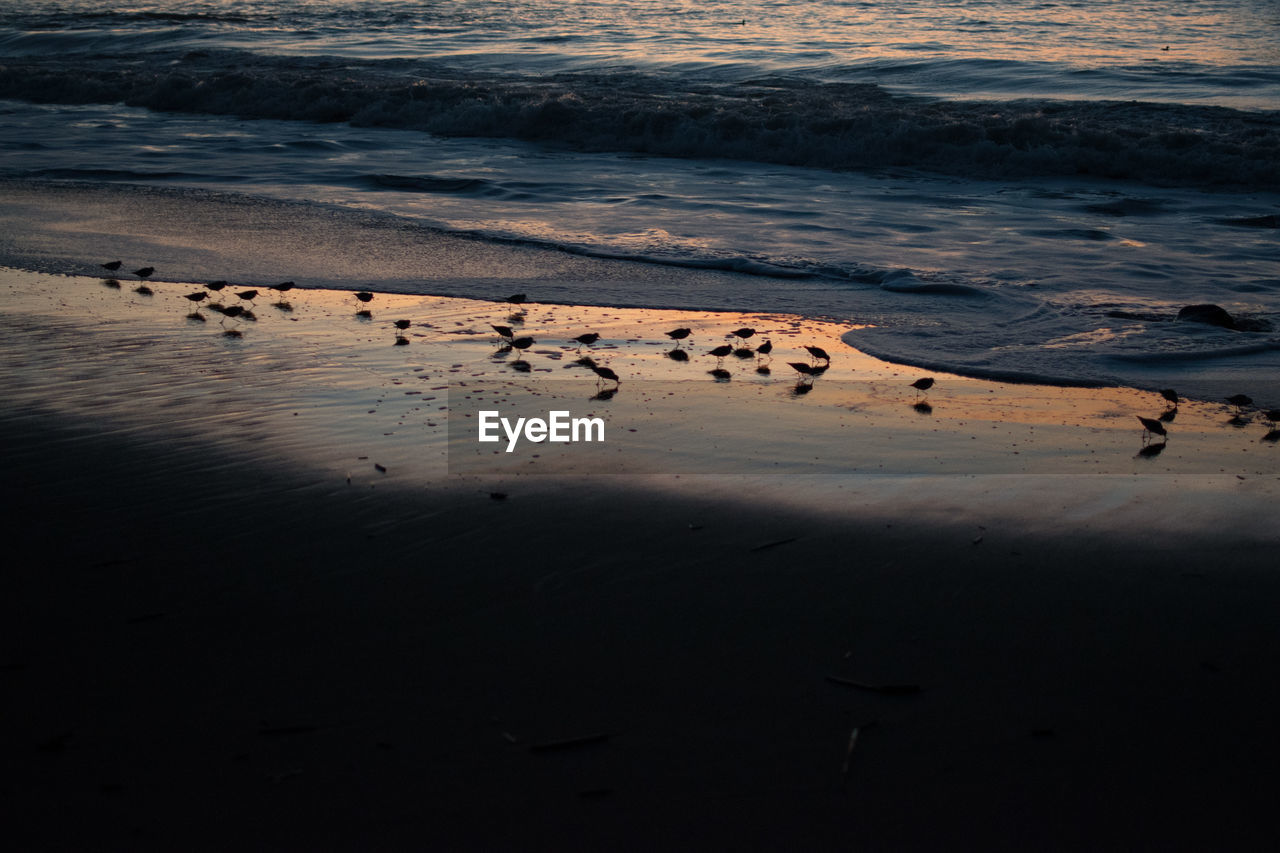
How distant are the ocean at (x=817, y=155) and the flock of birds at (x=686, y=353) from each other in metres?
0.58

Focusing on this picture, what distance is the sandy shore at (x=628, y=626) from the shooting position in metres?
2.31

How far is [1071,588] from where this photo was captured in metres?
3.26

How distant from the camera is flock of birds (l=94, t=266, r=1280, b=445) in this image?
505cm

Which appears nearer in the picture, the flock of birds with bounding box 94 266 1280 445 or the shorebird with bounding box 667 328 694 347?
the flock of birds with bounding box 94 266 1280 445

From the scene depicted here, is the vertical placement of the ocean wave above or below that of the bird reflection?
above

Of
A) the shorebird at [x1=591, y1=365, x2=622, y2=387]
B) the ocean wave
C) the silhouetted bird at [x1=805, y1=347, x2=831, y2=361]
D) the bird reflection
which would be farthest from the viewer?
the ocean wave

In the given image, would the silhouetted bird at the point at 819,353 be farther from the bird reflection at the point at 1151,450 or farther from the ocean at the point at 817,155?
the bird reflection at the point at 1151,450

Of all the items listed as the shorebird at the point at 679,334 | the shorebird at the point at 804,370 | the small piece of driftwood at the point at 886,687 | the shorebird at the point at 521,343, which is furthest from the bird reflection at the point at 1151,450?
the shorebird at the point at 521,343

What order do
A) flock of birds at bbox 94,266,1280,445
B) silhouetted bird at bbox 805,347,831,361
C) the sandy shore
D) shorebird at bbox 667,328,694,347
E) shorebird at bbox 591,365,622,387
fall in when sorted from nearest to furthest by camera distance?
the sandy shore
flock of birds at bbox 94,266,1280,445
shorebird at bbox 591,365,622,387
silhouetted bird at bbox 805,347,831,361
shorebird at bbox 667,328,694,347

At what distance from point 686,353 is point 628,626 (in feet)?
10.6

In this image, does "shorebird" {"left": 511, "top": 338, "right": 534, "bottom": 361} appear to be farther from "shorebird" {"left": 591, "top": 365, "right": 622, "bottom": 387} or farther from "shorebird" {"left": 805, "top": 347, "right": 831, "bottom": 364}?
"shorebird" {"left": 805, "top": 347, "right": 831, "bottom": 364}

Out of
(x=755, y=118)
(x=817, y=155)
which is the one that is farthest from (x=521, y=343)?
(x=755, y=118)

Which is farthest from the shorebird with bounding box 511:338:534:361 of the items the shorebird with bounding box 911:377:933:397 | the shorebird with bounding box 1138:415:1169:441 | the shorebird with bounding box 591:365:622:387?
the shorebird with bounding box 1138:415:1169:441

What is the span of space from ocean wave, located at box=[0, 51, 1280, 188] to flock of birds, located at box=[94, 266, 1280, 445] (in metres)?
7.03
